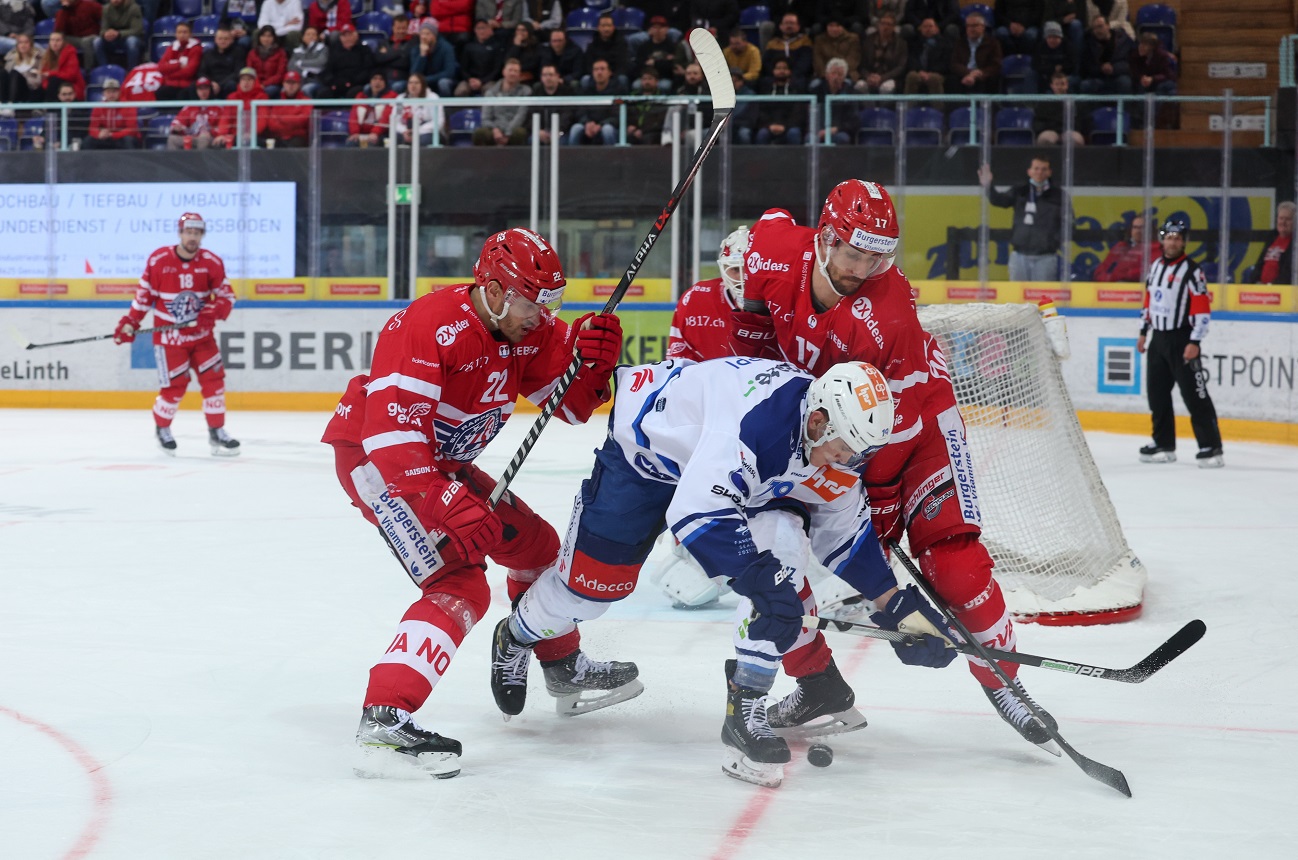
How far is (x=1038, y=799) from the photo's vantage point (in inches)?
98.0

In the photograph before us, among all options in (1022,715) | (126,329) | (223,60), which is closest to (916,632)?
(1022,715)

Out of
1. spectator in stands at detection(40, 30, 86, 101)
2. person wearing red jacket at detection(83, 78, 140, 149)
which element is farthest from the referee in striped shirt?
spectator in stands at detection(40, 30, 86, 101)

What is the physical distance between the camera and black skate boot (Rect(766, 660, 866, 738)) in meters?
2.85

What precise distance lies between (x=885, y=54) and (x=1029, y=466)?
6791 mm

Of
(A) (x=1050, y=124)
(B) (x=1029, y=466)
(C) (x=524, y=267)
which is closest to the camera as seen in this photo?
(C) (x=524, y=267)

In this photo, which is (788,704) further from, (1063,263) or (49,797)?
(1063,263)

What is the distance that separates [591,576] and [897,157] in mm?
6826

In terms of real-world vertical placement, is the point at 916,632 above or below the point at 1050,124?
below

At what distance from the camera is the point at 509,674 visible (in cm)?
288

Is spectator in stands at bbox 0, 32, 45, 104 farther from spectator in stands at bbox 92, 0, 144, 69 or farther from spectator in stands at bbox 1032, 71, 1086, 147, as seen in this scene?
spectator in stands at bbox 1032, 71, 1086, 147

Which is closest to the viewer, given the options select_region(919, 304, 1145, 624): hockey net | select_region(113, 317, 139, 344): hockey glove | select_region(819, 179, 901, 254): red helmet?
select_region(819, 179, 901, 254): red helmet

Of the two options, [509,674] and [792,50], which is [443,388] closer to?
[509,674]

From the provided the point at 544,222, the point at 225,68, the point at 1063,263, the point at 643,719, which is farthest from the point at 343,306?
the point at 643,719

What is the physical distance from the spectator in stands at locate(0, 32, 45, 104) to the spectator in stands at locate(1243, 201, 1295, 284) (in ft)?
29.7
